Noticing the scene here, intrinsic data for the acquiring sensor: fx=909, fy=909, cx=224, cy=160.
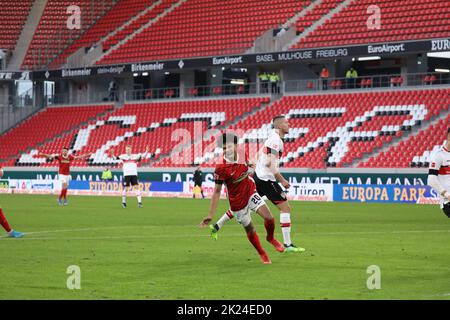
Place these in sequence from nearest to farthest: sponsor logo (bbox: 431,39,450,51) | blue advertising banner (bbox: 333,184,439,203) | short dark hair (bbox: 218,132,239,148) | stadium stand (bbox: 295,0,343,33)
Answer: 1. short dark hair (bbox: 218,132,239,148)
2. blue advertising banner (bbox: 333,184,439,203)
3. sponsor logo (bbox: 431,39,450,51)
4. stadium stand (bbox: 295,0,343,33)

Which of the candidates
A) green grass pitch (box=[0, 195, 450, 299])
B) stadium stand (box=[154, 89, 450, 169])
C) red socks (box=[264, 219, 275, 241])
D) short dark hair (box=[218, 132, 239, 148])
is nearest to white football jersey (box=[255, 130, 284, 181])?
red socks (box=[264, 219, 275, 241])

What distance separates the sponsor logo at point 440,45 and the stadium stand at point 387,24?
1.36m

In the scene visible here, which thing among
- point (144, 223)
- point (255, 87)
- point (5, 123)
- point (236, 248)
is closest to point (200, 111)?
point (255, 87)

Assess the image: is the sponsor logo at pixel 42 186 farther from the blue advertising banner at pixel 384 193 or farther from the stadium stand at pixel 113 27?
the blue advertising banner at pixel 384 193

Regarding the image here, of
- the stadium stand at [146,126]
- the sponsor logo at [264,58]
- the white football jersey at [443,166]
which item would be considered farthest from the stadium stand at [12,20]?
the white football jersey at [443,166]

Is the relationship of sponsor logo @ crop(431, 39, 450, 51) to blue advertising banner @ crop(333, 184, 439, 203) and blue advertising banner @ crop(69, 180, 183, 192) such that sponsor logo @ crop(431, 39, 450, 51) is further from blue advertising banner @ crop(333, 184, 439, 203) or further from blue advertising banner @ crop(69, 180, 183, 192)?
blue advertising banner @ crop(69, 180, 183, 192)

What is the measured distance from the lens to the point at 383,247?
734 inches

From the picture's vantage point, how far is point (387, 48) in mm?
49594

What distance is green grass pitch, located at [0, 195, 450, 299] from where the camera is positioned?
1206cm

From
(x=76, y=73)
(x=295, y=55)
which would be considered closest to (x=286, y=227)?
→ (x=295, y=55)

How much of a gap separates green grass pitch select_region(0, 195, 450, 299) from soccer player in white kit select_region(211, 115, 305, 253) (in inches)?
23.8

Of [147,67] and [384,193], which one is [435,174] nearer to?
[384,193]

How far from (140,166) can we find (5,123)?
16185 mm

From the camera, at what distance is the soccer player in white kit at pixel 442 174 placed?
17.7 m
